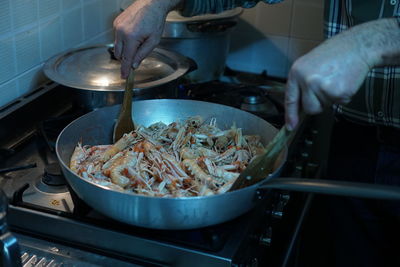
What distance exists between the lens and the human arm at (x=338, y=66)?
838mm

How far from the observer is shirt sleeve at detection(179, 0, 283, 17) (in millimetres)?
1407

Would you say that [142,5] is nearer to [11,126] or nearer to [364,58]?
[11,126]

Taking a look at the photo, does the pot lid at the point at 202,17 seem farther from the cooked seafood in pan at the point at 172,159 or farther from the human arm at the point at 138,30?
the cooked seafood in pan at the point at 172,159

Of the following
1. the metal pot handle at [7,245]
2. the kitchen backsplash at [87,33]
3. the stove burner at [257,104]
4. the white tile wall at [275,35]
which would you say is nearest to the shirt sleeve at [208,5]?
the stove burner at [257,104]

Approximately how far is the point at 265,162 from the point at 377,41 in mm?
294

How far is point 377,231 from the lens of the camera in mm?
1489

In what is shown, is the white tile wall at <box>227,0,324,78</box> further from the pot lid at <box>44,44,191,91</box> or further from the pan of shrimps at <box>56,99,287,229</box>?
the pan of shrimps at <box>56,99,287,229</box>

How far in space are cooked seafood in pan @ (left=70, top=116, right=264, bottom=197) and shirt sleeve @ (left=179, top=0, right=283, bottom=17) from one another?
0.33m

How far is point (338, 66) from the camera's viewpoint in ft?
2.76

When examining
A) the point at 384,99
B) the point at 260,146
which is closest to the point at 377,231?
the point at 384,99

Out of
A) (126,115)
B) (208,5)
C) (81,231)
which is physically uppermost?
(208,5)

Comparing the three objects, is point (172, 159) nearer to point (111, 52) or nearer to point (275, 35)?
point (111, 52)

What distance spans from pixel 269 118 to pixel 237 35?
0.66 metres

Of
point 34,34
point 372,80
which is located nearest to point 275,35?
point 372,80
